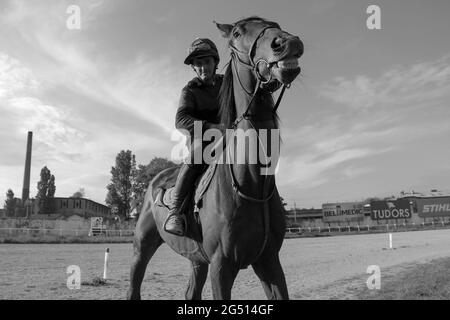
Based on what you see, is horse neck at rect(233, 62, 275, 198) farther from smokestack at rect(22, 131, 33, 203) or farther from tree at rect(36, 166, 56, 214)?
tree at rect(36, 166, 56, 214)

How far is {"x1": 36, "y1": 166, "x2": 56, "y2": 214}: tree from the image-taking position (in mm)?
73625

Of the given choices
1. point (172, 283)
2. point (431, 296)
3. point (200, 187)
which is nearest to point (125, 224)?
point (172, 283)

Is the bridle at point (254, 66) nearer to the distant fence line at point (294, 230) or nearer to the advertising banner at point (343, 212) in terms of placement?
the distant fence line at point (294, 230)

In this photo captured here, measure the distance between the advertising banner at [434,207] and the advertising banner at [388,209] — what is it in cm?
494

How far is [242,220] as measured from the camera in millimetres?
2977

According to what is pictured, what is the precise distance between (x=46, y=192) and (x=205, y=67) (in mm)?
79483

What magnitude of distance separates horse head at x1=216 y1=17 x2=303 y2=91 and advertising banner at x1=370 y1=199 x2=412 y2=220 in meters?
57.6

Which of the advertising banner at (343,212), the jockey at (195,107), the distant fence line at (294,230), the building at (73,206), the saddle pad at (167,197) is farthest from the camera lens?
the building at (73,206)

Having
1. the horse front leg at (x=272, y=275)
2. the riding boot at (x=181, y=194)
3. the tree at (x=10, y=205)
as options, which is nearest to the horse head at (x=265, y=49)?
the riding boot at (x=181, y=194)

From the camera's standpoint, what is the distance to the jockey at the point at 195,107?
12.1 ft

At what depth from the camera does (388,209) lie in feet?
185

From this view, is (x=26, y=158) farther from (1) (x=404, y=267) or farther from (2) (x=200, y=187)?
(2) (x=200, y=187)

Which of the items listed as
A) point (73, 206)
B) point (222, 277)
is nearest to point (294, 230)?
point (222, 277)

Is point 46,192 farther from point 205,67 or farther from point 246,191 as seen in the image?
point 246,191
